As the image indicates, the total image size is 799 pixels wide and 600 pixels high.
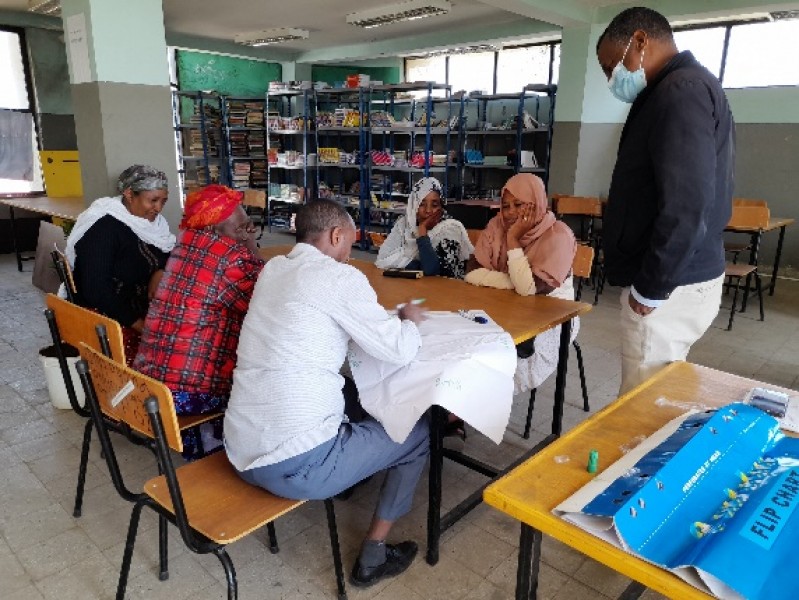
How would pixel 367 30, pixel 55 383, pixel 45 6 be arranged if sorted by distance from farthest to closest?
pixel 367 30
pixel 45 6
pixel 55 383

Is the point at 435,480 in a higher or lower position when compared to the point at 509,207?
lower

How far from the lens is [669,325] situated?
1.70 m

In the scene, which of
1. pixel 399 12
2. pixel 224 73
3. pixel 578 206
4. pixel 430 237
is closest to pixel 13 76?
pixel 224 73

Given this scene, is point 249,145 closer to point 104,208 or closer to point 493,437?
point 104,208

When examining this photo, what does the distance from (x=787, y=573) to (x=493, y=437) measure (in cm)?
96

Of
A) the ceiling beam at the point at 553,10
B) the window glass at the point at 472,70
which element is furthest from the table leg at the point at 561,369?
the window glass at the point at 472,70

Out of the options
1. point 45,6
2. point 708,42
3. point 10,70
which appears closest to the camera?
point 45,6

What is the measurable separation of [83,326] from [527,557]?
1.43 metres

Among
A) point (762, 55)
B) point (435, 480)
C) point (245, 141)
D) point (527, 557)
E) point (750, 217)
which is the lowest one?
point (435, 480)

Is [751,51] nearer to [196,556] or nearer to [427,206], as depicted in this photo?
[427,206]

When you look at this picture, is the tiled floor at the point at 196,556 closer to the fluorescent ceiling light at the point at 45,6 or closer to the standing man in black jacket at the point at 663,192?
the standing man in black jacket at the point at 663,192

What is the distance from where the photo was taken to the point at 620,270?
174cm

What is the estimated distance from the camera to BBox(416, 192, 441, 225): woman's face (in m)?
3.23

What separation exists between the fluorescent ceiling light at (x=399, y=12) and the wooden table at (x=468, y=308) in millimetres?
4606
